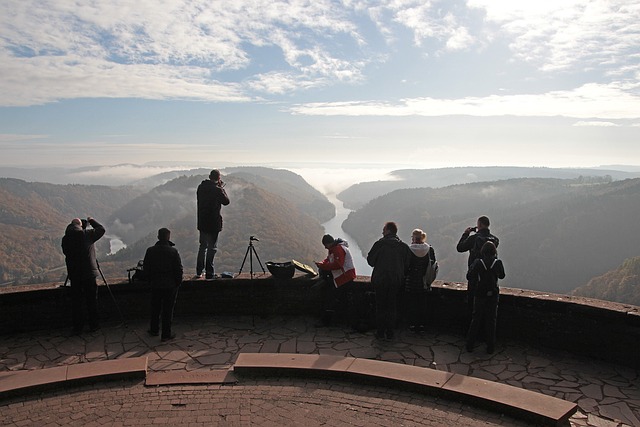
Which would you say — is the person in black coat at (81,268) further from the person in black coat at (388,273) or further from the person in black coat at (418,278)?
the person in black coat at (418,278)

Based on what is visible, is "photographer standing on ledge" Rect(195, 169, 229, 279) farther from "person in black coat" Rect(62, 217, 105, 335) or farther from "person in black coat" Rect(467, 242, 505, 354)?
"person in black coat" Rect(467, 242, 505, 354)

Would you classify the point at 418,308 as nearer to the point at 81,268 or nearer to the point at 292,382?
the point at 292,382

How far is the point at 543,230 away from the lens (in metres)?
109

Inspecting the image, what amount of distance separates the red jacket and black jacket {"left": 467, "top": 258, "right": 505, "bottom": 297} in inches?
75.5

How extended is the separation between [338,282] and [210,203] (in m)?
2.67

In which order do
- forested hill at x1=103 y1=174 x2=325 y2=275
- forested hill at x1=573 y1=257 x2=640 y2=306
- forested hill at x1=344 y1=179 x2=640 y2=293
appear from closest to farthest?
1. forested hill at x1=573 y1=257 x2=640 y2=306
2. forested hill at x1=103 y1=174 x2=325 y2=275
3. forested hill at x1=344 y1=179 x2=640 y2=293

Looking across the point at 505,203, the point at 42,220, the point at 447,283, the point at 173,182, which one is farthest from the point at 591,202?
the point at 42,220

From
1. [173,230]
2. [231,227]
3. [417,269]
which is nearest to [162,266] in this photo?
[417,269]

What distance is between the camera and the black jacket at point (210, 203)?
853cm

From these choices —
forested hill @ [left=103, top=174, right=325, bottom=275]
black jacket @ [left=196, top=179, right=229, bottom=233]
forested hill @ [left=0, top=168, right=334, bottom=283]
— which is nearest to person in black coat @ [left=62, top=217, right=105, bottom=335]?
black jacket @ [left=196, top=179, right=229, bottom=233]

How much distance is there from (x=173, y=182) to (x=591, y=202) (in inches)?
5592

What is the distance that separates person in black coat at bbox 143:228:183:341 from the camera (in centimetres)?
709

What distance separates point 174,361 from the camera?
21.4ft

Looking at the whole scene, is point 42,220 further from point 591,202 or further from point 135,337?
point 135,337
